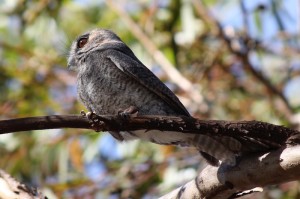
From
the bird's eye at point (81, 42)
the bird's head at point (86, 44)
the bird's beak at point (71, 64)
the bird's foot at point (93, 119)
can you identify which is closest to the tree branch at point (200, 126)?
the bird's foot at point (93, 119)

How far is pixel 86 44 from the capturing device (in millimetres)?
4164

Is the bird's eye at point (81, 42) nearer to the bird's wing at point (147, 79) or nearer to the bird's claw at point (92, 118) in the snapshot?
the bird's wing at point (147, 79)

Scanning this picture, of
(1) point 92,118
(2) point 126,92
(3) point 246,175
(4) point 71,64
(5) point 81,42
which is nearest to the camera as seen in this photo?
(1) point 92,118

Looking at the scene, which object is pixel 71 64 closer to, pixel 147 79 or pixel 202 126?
pixel 147 79

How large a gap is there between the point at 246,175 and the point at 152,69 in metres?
3.71

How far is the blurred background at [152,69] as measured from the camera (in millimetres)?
5375

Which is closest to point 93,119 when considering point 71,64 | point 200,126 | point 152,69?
point 200,126

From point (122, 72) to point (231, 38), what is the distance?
2136 mm

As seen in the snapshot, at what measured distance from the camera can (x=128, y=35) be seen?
6.16 metres

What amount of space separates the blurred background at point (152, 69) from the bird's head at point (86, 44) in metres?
0.93

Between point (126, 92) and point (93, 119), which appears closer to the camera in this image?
point (93, 119)

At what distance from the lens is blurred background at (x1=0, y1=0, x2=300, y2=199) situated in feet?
17.6

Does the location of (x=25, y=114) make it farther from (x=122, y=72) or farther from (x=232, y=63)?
(x=122, y=72)

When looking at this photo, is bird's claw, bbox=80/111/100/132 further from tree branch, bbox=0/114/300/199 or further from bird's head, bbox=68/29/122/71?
bird's head, bbox=68/29/122/71
